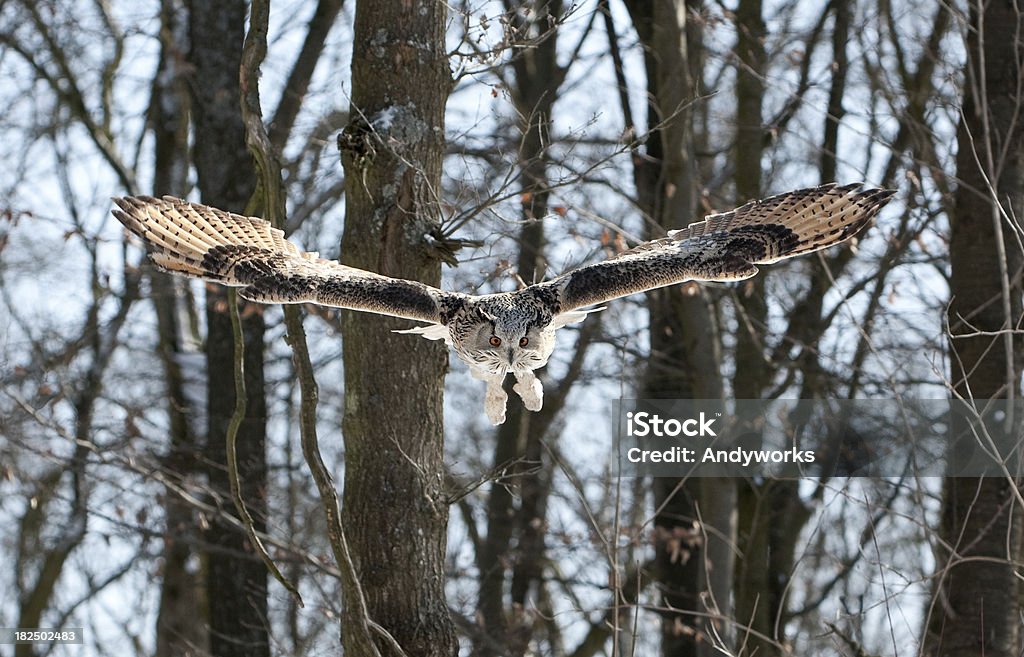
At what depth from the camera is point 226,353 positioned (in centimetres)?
1085

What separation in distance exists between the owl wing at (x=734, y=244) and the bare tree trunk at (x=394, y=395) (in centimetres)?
92

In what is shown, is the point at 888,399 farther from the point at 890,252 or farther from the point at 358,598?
the point at 358,598

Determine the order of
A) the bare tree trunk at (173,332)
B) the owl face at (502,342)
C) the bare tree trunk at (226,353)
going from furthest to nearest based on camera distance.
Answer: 1. the bare tree trunk at (173,332)
2. the bare tree trunk at (226,353)
3. the owl face at (502,342)

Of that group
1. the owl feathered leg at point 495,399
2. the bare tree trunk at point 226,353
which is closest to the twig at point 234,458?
the owl feathered leg at point 495,399

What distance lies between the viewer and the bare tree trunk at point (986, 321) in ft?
27.2

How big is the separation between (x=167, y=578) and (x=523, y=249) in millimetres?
4230

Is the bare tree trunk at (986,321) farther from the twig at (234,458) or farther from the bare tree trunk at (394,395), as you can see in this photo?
the twig at (234,458)

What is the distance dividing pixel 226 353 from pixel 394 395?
16.2 feet

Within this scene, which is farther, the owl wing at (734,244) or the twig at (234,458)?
the twig at (234,458)

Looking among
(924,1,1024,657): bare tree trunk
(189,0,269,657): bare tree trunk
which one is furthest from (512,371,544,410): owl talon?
(189,0,269,657): bare tree trunk

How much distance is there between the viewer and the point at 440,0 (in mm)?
6461

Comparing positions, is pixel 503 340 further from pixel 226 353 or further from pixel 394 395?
pixel 226 353

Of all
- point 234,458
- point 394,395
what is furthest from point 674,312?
point 234,458

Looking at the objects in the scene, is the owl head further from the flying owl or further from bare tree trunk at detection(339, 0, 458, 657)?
bare tree trunk at detection(339, 0, 458, 657)
